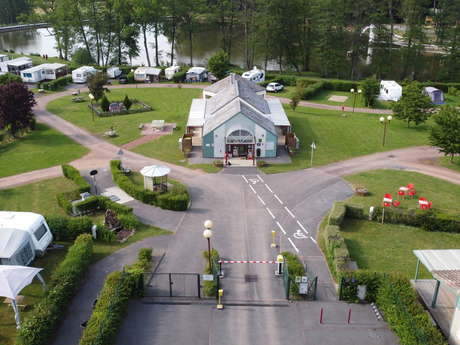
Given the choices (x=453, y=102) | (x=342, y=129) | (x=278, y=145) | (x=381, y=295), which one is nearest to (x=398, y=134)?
(x=342, y=129)

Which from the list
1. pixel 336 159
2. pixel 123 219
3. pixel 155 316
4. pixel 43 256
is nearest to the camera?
pixel 155 316

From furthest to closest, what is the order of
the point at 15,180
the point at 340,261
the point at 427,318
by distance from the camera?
1. the point at 15,180
2. the point at 340,261
3. the point at 427,318

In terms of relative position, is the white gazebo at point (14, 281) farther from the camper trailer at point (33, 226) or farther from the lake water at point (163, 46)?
the lake water at point (163, 46)

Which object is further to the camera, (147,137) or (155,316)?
(147,137)

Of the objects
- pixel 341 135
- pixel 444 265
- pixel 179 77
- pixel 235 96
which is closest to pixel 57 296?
pixel 444 265

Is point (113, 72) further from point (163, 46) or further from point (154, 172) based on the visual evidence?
point (154, 172)

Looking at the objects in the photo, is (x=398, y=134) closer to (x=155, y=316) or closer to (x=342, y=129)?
(x=342, y=129)
